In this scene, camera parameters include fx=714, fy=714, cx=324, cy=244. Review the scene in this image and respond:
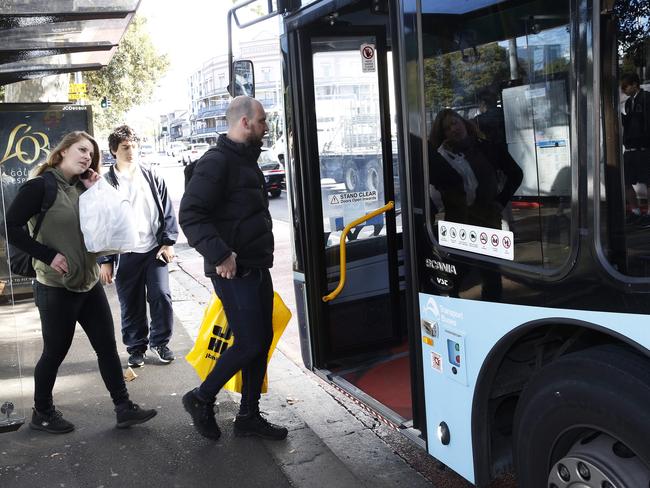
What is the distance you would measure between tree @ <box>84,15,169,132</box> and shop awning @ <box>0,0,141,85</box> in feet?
49.7

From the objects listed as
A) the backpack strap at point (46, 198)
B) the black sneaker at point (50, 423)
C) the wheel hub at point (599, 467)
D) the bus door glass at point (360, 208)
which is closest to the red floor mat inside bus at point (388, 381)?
the bus door glass at point (360, 208)

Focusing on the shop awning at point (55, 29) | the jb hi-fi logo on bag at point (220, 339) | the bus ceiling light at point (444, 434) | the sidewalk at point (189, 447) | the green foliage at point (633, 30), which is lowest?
the sidewalk at point (189, 447)

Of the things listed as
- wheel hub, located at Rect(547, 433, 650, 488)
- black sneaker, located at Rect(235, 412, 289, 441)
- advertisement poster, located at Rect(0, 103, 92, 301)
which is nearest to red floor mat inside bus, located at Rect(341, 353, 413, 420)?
black sneaker, located at Rect(235, 412, 289, 441)

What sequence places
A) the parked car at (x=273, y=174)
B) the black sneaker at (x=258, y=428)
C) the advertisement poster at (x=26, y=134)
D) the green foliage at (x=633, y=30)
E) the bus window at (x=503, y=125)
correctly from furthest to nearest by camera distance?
1. the parked car at (x=273, y=174)
2. the advertisement poster at (x=26, y=134)
3. the black sneaker at (x=258, y=428)
4. the bus window at (x=503, y=125)
5. the green foliage at (x=633, y=30)

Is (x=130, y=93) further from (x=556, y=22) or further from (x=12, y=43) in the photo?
(x=556, y=22)

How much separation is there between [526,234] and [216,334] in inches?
90.7

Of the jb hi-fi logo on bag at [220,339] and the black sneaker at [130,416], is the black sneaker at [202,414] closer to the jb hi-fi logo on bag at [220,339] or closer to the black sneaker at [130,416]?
the jb hi-fi logo on bag at [220,339]

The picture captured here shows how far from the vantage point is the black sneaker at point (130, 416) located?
4.34 metres

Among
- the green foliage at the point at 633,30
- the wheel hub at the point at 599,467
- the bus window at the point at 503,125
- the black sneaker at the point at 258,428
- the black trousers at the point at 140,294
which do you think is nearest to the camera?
the green foliage at the point at 633,30

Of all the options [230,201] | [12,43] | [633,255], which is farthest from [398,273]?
[12,43]

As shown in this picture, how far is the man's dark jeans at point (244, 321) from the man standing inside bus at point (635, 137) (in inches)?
87.0

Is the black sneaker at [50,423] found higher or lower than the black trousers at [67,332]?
lower

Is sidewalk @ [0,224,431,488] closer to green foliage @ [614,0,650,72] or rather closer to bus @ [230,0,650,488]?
bus @ [230,0,650,488]

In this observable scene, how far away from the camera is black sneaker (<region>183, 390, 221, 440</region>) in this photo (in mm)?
4055
